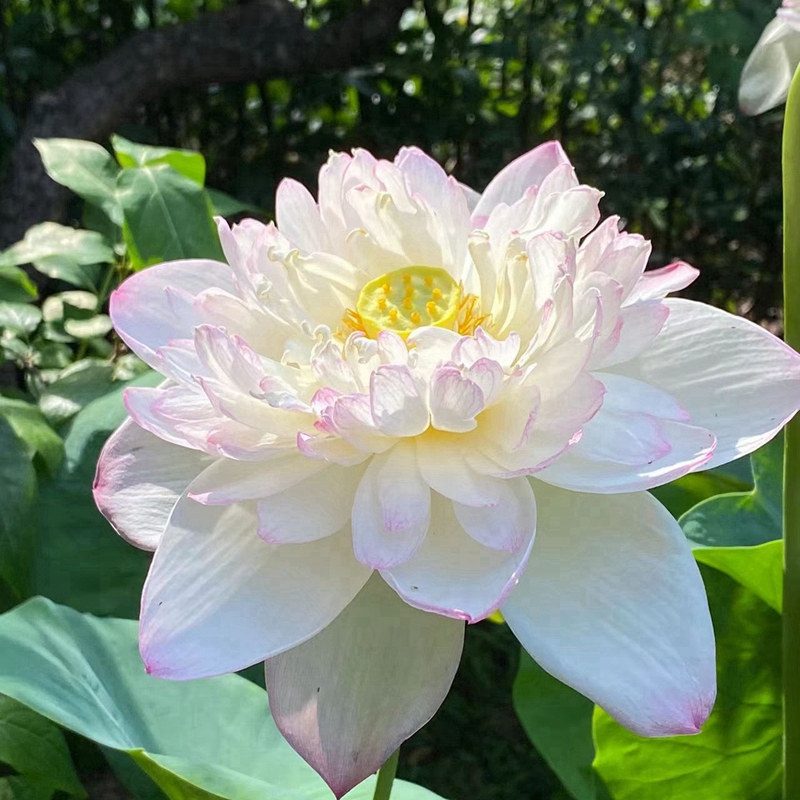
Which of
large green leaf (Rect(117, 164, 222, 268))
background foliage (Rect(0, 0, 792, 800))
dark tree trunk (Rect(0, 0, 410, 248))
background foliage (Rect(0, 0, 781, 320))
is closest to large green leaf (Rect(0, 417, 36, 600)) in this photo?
background foliage (Rect(0, 0, 792, 800))

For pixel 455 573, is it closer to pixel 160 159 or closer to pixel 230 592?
pixel 230 592

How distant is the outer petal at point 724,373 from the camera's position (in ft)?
1.39

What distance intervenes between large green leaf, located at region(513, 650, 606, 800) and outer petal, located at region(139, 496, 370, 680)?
366 mm

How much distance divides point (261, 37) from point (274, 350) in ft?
5.48

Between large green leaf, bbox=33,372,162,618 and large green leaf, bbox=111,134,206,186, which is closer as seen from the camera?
large green leaf, bbox=33,372,162,618

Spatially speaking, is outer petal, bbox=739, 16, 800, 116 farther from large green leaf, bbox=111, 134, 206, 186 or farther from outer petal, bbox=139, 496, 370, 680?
large green leaf, bbox=111, 134, 206, 186

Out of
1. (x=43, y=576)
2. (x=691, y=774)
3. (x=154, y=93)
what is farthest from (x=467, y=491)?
(x=154, y=93)

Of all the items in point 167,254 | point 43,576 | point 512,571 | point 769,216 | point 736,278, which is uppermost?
point 512,571

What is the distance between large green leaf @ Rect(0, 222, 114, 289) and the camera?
3.24 ft

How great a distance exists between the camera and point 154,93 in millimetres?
1915

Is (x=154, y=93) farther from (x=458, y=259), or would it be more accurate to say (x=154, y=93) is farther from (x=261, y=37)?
(x=458, y=259)

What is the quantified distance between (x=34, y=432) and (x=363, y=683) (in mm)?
494

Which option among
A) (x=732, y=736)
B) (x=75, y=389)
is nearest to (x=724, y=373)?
(x=732, y=736)

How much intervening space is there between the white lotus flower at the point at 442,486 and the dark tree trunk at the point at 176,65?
126 cm
